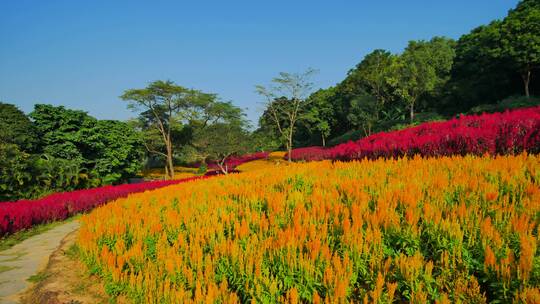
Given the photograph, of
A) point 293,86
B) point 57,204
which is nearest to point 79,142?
point 57,204

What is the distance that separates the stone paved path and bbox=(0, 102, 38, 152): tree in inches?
718

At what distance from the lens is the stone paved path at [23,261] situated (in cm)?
438

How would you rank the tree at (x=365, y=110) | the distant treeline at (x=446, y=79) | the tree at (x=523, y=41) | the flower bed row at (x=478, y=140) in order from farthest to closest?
the tree at (x=365, y=110) → the distant treeline at (x=446, y=79) → the tree at (x=523, y=41) → the flower bed row at (x=478, y=140)

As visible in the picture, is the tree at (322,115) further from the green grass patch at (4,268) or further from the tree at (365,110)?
the green grass patch at (4,268)

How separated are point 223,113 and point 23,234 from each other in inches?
1680

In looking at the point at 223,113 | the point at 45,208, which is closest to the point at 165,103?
the point at 223,113

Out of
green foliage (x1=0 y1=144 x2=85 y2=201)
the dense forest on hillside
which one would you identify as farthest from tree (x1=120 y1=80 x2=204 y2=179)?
green foliage (x1=0 y1=144 x2=85 y2=201)

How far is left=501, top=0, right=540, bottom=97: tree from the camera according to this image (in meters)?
29.8

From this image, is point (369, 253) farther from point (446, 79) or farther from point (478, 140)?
point (446, 79)

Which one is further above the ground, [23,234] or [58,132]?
[58,132]

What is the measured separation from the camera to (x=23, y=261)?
237 inches

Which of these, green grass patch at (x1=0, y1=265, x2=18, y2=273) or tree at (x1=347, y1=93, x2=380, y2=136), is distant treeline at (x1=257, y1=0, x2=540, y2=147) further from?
green grass patch at (x1=0, y1=265, x2=18, y2=273)

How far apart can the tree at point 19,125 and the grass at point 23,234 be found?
51.7 ft

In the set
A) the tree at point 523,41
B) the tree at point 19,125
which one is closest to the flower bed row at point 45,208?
the tree at point 19,125
